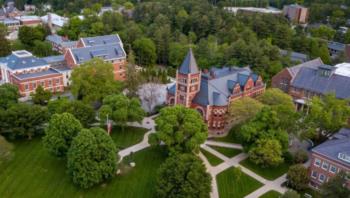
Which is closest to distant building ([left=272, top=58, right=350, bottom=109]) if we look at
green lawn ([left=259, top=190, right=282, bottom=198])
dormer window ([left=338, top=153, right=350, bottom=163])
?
dormer window ([left=338, top=153, right=350, bottom=163])

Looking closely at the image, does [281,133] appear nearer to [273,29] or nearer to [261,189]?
[261,189]

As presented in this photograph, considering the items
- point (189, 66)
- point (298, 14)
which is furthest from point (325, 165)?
point (298, 14)

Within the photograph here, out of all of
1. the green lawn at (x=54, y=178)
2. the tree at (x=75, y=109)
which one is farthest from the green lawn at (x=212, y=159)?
the tree at (x=75, y=109)

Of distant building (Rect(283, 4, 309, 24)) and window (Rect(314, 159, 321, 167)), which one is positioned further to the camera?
distant building (Rect(283, 4, 309, 24))

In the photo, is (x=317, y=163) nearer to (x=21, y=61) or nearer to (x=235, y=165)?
(x=235, y=165)

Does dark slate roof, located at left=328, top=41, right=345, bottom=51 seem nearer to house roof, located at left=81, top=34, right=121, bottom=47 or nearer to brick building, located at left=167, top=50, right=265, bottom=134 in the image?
brick building, located at left=167, top=50, right=265, bottom=134

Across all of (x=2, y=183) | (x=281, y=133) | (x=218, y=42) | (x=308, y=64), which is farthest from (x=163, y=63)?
(x=2, y=183)

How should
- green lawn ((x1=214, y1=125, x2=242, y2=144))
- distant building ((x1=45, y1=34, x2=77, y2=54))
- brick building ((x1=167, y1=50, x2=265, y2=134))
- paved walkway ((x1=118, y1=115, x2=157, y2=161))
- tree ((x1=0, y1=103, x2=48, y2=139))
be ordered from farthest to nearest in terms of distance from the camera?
distant building ((x1=45, y1=34, x2=77, y2=54)), brick building ((x1=167, y1=50, x2=265, y2=134)), green lawn ((x1=214, y1=125, x2=242, y2=144)), paved walkway ((x1=118, y1=115, x2=157, y2=161)), tree ((x1=0, y1=103, x2=48, y2=139))
